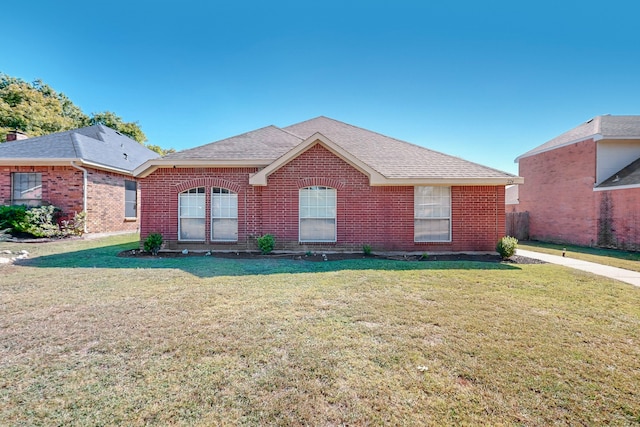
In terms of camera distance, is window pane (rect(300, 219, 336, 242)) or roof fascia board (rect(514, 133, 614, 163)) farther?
roof fascia board (rect(514, 133, 614, 163))

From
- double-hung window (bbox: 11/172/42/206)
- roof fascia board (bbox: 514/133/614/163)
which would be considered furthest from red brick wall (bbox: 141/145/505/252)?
roof fascia board (bbox: 514/133/614/163)

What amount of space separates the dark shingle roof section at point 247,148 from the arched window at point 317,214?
6.48 feet

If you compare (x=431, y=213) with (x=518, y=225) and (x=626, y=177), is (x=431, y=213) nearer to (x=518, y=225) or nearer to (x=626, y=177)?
(x=626, y=177)

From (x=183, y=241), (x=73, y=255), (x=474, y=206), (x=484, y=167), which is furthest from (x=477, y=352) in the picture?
(x=73, y=255)

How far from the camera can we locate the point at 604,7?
1055 cm

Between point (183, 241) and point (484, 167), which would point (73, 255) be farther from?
point (484, 167)

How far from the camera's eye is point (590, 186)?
1425 centimetres

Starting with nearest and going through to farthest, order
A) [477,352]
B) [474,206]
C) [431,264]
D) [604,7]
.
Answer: [477,352], [431,264], [474,206], [604,7]

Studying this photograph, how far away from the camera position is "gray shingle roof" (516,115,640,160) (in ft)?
45.1

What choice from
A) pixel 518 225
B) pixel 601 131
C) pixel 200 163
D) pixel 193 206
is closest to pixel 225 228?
pixel 193 206

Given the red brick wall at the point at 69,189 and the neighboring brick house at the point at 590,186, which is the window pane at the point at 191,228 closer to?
the red brick wall at the point at 69,189

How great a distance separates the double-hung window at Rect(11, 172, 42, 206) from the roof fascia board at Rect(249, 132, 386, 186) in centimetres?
1263

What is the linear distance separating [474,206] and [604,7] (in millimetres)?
9825

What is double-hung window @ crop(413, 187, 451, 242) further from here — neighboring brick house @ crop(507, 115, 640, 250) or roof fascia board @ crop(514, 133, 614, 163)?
roof fascia board @ crop(514, 133, 614, 163)
